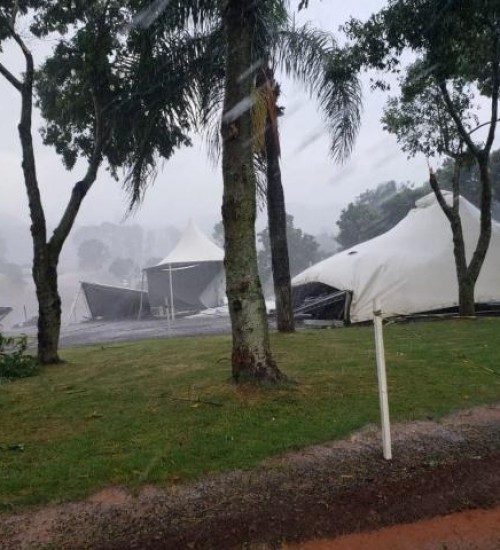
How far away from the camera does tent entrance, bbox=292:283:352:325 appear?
1702 cm

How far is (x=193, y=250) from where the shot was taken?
31.9 metres

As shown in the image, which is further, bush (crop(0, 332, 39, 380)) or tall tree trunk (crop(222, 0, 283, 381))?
bush (crop(0, 332, 39, 380))

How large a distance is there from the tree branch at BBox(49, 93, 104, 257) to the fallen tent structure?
66.9 ft

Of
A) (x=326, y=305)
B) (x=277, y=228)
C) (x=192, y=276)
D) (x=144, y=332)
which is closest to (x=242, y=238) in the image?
(x=277, y=228)

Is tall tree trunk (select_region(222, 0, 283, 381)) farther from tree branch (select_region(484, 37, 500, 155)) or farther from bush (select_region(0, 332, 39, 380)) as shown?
tree branch (select_region(484, 37, 500, 155))

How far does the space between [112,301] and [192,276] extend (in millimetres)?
5517

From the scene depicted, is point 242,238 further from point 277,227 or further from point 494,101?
A: point 494,101

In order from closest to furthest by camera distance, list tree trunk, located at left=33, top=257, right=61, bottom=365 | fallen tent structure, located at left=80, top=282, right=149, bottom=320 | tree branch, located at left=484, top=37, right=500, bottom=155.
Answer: tree trunk, located at left=33, top=257, right=61, bottom=365, tree branch, located at left=484, top=37, right=500, bottom=155, fallen tent structure, located at left=80, top=282, right=149, bottom=320

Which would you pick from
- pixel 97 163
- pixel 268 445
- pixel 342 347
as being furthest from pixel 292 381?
pixel 97 163

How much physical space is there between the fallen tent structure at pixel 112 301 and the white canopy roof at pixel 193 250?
2808 millimetres

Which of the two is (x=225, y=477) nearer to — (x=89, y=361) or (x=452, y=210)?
(x=89, y=361)

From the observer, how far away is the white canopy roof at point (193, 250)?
101 ft

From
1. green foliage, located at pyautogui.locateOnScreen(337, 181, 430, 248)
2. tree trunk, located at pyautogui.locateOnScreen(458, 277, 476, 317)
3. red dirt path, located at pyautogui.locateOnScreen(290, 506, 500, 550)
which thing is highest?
green foliage, located at pyautogui.locateOnScreen(337, 181, 430, 248)

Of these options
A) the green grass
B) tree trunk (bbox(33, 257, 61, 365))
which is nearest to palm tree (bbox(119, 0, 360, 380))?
the green grass
